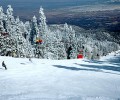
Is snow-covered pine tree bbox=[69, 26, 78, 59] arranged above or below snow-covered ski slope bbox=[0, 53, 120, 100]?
above

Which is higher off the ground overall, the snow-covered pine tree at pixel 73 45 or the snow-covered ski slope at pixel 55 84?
the snow-covered pine tree at pixel 73 45

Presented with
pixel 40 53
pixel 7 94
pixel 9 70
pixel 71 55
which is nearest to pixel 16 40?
pixel 40 53

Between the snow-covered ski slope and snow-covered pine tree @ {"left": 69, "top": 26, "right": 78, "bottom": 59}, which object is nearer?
the snow-covered ski slope

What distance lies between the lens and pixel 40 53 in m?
80.7

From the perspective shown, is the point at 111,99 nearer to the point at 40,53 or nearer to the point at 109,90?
the point at 109,90

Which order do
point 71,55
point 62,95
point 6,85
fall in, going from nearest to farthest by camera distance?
point 62,95
point 6,85
point 71,55

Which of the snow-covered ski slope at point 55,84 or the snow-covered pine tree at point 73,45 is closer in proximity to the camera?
the snow-covered ski slope at point 55,84

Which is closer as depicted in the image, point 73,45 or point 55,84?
point 55,84

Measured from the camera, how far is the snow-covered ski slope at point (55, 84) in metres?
27.2

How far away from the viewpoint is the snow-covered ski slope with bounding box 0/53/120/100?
27.2 metres

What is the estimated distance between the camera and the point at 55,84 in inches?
1283

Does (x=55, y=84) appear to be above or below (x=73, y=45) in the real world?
below

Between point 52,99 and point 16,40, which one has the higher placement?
point 16,40

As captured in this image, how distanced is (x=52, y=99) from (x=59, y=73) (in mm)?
13532
